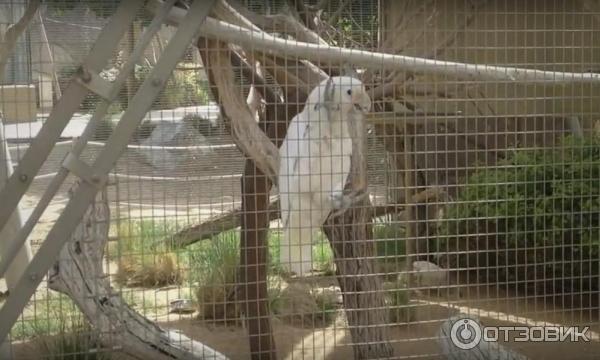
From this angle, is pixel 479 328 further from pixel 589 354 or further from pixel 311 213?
pixel 311 213

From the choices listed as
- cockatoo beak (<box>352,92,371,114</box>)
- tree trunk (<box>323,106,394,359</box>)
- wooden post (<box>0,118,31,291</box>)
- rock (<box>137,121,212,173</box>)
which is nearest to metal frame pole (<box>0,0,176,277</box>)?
cockatoo beak (<box>352,92,371,114</box>)

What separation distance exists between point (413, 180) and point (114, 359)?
2.49m

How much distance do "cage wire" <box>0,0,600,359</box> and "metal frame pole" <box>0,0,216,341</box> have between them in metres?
0.07

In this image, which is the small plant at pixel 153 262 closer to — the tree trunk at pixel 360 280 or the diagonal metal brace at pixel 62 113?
the tree trunk at pixel 360 280

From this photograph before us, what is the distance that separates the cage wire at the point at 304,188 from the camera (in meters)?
3.40

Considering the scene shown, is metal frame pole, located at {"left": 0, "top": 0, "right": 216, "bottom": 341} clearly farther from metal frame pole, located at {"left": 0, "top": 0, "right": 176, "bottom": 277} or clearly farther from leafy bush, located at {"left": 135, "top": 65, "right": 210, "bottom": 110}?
leafy bush, located at {"left": 135, "top": 65, "right": 210, "bottom": 110}

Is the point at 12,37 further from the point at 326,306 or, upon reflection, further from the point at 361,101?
the point at 326,306

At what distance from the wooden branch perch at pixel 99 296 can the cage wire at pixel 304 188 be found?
0.4 inches

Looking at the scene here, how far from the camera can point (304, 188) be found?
117 inches

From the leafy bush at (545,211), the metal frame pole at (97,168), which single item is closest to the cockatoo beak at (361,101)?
the metal frame pole at (97,168)

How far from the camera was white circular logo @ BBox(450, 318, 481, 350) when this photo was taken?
11.6 feet

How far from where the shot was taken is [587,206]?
427 cm

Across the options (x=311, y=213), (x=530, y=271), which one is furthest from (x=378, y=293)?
(x=530, y=271)

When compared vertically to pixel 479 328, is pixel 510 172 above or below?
above
